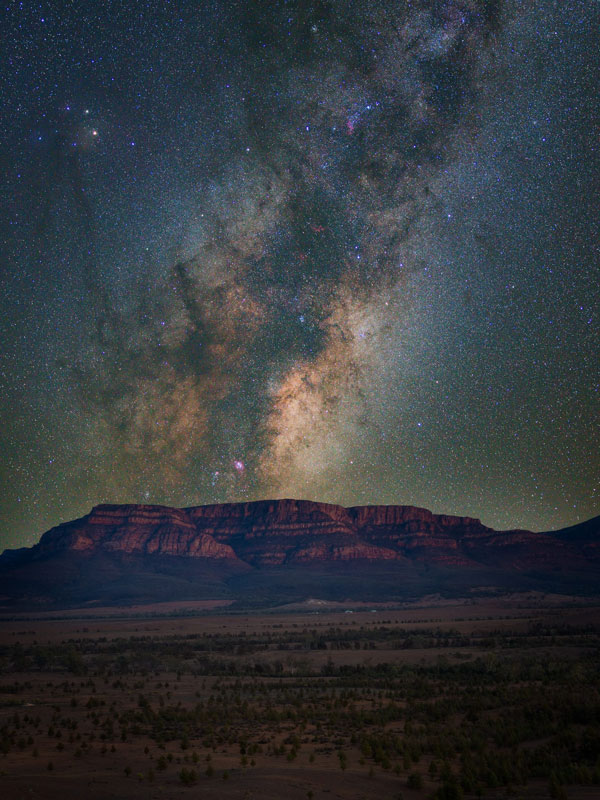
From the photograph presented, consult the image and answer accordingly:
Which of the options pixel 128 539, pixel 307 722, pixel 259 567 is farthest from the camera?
pixel 128 539

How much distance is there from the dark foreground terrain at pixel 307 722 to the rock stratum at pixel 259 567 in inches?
3667

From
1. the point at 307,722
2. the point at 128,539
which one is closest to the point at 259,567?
the point at 128,539

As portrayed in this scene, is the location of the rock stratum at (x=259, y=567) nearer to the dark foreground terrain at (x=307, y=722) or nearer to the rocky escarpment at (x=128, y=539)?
the rocky escarpment at (x=128, y=539)

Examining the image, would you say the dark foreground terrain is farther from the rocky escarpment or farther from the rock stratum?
the rocky escarpment

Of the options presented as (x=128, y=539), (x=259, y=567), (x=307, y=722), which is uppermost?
(x=128, y=539)

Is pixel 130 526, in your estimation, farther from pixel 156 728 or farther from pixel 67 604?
pixel 156 728

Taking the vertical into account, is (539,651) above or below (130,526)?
below

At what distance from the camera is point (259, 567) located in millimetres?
181875

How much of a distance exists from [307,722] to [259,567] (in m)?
162

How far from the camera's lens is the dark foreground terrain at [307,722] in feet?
50.7

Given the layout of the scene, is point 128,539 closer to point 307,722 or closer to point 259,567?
point 259,567

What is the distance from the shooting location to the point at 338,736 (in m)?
21.3

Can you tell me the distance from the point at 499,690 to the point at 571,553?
183m

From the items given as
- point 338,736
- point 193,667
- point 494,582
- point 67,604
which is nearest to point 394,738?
point 338,736
